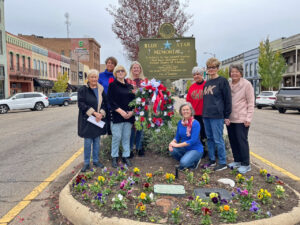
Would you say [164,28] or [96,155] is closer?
[96,155]

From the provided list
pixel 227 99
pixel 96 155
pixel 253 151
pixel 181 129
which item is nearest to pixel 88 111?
pixel 96 155

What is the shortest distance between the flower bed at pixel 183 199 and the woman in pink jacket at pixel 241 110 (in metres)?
0.38

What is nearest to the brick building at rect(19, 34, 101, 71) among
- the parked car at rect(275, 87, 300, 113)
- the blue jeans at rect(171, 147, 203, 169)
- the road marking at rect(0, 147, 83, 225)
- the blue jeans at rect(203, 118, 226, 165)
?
the parked car at rect(275, 87, 300, 113)

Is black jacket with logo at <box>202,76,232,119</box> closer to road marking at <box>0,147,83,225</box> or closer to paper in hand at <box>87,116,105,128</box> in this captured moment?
paper in hand at <box>87,116,105,128</box>

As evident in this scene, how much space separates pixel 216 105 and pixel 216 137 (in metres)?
A: 0.55

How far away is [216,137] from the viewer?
457cm

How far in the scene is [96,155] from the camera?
4828mm

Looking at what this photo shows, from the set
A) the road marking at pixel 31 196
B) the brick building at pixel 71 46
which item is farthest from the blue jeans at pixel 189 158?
the brick building at pixel 71 46

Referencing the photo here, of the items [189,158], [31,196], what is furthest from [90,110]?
[189,158]

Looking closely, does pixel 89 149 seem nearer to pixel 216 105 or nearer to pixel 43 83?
pixel 216 105

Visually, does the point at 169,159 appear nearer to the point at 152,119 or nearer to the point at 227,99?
the point at 152,119

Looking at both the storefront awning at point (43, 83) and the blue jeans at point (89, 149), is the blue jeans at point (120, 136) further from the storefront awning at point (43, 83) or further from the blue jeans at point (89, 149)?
the storefront awning at point (43, 83)

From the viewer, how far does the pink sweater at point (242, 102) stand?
442 centimetres

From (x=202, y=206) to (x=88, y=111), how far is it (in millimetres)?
2503
